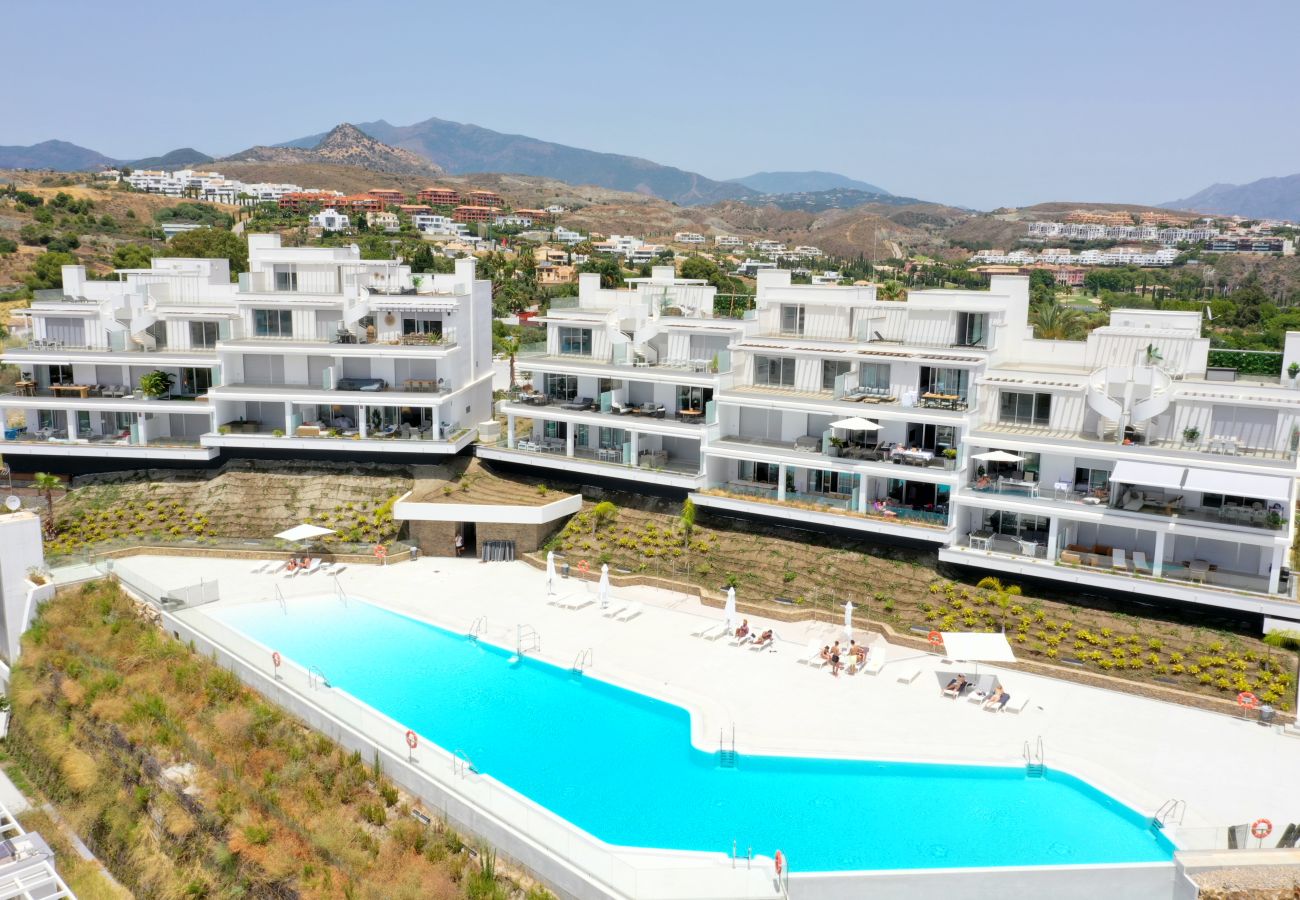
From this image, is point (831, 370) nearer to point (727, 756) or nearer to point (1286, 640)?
point (1286, 640)

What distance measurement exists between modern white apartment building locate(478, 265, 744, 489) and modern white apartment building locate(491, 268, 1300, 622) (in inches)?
3.8

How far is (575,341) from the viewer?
42.9 meters

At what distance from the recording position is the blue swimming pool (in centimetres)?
1920

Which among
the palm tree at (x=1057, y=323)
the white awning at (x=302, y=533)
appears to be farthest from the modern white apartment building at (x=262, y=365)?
the palm tree at (x=1057, y=323)

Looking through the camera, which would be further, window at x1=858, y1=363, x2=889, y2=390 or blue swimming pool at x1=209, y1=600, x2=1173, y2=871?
window at x1=858, y1=363, x2=889, y2=390

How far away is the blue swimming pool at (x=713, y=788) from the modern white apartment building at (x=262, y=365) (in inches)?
657

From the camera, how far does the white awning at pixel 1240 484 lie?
26391 mm

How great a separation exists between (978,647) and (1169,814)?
22.3 ft

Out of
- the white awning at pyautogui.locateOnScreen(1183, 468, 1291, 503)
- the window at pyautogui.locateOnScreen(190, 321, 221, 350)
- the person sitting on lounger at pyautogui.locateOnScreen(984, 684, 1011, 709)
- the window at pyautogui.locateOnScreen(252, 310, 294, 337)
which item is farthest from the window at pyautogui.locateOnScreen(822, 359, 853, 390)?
the window at pyautogui.locateOnScreen(190, 321, 221, 350)

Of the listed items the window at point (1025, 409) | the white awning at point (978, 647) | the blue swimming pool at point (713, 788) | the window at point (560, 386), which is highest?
the window at point (1025, 409)

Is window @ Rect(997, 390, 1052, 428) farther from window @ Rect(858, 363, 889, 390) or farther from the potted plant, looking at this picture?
→ the potted plant

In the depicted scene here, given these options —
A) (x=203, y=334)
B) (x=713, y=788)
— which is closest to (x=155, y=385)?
(x=203, y=334)

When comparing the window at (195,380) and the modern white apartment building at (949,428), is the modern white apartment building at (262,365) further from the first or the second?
the modern white apartment building at (949,428)

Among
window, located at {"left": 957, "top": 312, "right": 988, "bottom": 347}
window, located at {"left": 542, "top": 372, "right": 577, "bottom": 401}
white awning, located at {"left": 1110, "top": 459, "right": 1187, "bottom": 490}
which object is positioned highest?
window, located at {"left": 957, "top": 312, "right": 988, "bottom": 347}
